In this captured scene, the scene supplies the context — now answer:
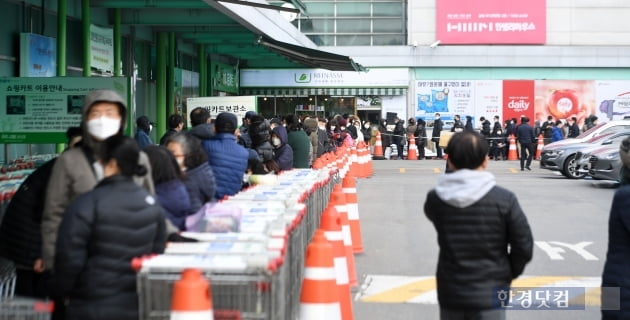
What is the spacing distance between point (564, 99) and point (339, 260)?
40.3 metres

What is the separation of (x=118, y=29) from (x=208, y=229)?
16121mm

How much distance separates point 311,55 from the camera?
25.5 meters

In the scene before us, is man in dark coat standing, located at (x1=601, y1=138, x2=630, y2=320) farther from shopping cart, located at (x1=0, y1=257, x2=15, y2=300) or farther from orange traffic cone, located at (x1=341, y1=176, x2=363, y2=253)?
orange traffic cone, located at (x1=341, y1=176, x2=363, y2=253)

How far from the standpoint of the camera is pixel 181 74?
29.1 m

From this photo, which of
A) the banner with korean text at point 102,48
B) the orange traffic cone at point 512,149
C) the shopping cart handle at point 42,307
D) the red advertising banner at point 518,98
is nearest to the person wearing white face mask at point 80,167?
the shopping cart handle at point 42,307

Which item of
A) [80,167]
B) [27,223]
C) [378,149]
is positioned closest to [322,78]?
[378,149]

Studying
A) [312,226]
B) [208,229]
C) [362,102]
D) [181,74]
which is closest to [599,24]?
[362,102]

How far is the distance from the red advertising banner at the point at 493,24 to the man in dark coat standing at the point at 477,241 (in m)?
45.1

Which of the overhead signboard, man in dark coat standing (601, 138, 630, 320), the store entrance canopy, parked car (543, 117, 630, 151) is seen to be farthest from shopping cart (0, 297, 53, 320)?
parked car (543, 117, 630, 151)

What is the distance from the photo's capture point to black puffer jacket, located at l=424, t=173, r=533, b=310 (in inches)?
214

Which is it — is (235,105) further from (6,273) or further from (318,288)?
(318,288)

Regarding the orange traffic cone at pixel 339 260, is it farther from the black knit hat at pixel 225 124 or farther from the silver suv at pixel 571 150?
the silver suv at pixel 571 150

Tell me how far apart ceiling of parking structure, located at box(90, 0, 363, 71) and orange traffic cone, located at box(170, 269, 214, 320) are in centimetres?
1142

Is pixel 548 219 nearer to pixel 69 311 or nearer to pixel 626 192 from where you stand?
pixel 626 192
